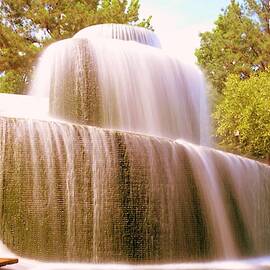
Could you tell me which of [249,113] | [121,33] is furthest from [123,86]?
[249,113]

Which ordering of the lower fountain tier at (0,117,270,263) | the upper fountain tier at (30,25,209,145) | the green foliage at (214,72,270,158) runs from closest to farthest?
the lower fountain tier at (0,117,270,263)
the upper fountain tier at (30,25,209,145)
the green foliage at (214,72,270,158)

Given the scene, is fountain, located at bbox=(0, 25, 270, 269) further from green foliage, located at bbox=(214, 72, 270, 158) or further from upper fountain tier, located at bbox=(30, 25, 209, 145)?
green foliage, located at bbox=(214, 72, 270, 158)

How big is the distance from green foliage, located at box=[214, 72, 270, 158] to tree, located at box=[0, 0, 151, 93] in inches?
333

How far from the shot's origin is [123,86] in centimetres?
1397

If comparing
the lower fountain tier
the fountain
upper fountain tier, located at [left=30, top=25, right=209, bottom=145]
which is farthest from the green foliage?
the lower fountain tier

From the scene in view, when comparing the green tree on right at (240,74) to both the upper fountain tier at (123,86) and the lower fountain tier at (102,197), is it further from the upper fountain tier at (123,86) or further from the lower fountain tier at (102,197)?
the lower fountain tier at (102,197)

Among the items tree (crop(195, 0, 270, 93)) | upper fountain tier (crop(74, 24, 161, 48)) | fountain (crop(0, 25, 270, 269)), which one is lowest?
fountain (crop(0, 25, 270, 269))

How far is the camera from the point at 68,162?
831cm

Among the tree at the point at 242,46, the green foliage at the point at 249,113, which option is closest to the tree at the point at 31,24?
the tree at the point at 242,46

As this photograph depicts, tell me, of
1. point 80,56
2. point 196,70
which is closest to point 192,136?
point 196,70

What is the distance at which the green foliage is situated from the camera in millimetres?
19438

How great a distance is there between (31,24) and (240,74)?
33.7ft

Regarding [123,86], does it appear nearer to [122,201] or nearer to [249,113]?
[122,201]

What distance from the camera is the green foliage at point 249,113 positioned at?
19438 millimetres
